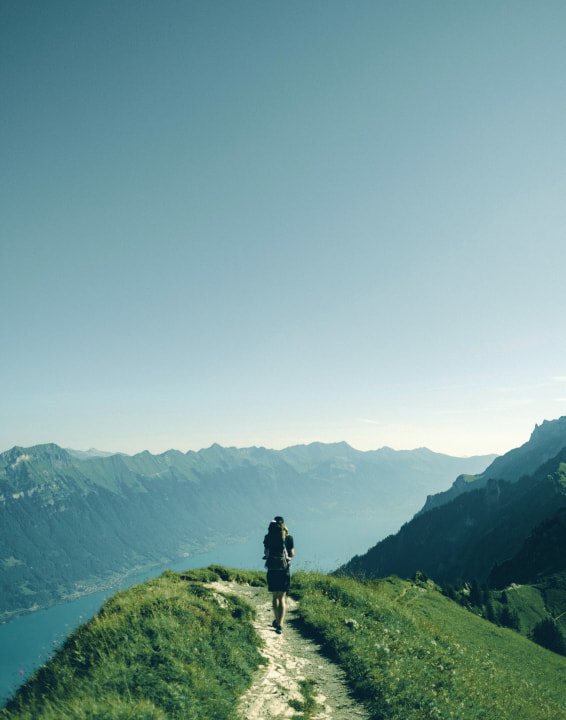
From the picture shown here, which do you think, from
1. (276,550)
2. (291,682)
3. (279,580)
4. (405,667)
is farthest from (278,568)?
(405,667)

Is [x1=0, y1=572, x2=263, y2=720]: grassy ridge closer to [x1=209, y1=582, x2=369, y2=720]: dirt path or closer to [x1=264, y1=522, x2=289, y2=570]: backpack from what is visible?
[x1=209, y1=582, x2=369, y2=720]: dirt path

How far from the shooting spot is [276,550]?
50.4 ft

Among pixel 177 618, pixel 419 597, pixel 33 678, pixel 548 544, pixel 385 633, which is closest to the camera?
pixel 33 678

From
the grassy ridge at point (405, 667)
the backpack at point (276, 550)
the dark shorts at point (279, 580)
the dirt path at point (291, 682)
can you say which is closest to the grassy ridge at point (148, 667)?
the dirt path at point (291, 682)

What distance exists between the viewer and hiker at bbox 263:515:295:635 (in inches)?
588

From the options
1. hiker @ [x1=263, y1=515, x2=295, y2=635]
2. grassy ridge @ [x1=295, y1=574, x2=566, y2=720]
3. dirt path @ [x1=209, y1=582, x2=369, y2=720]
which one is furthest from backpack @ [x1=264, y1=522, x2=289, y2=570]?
grassy ridge @ [x1=295, y1=574, x2=566, y2=720]

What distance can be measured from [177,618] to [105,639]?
215cm

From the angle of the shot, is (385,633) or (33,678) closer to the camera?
(33,678)

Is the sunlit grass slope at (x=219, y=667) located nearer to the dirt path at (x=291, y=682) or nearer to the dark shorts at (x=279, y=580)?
the dirt path at (x=291, y=682)

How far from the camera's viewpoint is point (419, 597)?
98.8 feet

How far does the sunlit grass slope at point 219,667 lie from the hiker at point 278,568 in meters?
1.19

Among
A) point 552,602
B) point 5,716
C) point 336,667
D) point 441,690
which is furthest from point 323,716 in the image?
point 552,602

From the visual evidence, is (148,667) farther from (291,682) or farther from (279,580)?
(279,580)

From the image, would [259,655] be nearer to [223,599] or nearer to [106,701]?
[223,599]
